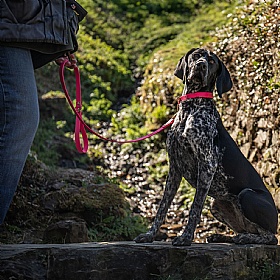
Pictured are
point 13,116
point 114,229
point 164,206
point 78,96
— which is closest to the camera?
point 13,116

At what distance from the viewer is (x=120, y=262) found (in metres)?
3.37

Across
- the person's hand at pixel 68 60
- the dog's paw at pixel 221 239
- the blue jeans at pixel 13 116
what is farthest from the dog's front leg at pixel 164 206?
the blue jeans at pixel 13 116

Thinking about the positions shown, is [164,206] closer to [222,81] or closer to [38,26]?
[222,81]

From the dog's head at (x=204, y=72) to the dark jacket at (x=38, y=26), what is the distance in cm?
133

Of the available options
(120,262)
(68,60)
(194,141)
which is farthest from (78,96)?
(120,262)

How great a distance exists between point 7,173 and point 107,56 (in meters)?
10.6

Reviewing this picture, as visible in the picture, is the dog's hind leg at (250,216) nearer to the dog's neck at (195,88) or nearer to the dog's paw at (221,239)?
the dog's paw at (221,239)

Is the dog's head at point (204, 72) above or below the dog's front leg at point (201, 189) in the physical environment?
above

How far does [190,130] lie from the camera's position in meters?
4.03

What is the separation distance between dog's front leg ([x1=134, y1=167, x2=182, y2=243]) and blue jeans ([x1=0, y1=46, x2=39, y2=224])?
4.65 ft

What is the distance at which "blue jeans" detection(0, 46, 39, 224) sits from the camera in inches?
109

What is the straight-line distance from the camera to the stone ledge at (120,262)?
3262 mm

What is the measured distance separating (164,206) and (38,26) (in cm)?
185

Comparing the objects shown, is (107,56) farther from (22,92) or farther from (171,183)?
(22,92)
